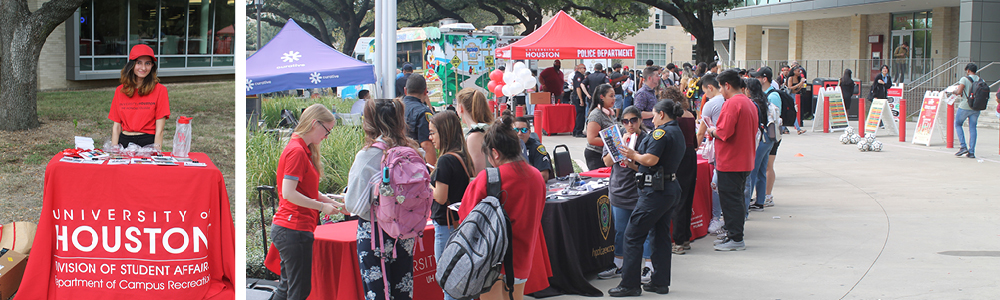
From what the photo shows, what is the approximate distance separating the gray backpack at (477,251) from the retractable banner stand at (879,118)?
14.4 metres

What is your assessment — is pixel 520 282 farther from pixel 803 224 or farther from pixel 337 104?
pixel 337 104

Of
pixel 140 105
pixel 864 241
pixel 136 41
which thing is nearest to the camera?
pixel 140 105

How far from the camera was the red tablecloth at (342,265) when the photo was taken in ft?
14.8

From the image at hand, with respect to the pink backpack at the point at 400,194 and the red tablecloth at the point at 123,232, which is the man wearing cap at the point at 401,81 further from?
the pink backpack at the point at 400,194

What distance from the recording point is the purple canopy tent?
8102 millimetres

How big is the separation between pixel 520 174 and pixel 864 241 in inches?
180

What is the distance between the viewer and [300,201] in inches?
158

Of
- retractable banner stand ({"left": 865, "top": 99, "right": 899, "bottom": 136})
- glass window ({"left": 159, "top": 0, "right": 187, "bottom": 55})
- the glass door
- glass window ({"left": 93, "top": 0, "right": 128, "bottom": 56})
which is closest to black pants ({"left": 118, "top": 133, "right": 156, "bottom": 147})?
retractable banner stand ({"left": 865, "top": 99, "right": 899, "bottom": 136})

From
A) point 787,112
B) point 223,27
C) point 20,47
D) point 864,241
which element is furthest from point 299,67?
point 223,27

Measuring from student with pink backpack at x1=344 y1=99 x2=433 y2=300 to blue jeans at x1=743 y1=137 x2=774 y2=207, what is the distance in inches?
187

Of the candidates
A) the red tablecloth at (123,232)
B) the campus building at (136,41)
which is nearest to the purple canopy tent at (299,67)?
the red tablecloth at (123,232)

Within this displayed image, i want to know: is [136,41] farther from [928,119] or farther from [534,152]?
[928,119]

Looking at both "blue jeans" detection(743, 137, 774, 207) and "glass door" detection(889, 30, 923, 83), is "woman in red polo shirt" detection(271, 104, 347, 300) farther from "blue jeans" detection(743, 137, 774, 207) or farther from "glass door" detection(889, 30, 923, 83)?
"glass door" detection(889, 30, 923, 83)

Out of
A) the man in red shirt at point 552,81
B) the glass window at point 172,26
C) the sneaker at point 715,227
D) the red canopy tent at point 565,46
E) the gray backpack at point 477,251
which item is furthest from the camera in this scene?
the glass window at point 172,26
